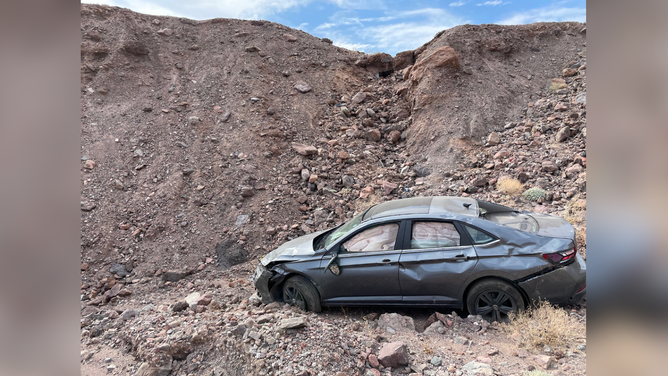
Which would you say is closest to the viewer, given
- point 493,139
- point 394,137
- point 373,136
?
point 493,139

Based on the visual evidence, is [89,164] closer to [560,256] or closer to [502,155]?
[560,256]

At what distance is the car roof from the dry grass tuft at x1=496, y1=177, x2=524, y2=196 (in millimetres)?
3659

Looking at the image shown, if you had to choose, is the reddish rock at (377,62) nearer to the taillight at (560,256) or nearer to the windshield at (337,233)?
the windshield at (337,233)

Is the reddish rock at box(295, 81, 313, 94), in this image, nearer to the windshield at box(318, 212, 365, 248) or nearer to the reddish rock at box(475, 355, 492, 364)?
the windshield at box(318, 212, 365, 248)

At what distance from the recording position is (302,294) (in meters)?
4.89

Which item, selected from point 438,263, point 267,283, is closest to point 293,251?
point 267,283

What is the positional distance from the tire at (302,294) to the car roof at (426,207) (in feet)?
4.11

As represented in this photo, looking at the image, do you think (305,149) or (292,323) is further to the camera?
(305,149)

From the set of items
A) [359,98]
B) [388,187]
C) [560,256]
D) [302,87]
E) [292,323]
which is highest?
[302,87]

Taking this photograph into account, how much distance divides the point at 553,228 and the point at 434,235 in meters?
1.43

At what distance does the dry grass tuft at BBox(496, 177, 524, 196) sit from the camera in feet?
26.7

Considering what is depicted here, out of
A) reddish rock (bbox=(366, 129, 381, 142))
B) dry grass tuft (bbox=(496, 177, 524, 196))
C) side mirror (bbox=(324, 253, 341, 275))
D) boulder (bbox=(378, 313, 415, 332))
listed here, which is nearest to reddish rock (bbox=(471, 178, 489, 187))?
dry grass tuft (bbox=(496, 177, 524, 196))

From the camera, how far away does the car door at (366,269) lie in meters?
4.55
